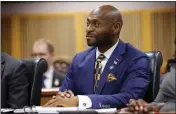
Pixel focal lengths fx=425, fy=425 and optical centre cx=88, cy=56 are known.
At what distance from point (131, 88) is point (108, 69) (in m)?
0.12

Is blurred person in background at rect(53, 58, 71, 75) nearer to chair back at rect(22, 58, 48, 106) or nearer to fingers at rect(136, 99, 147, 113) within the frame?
chair back at rect(22, 58, 48, 106)

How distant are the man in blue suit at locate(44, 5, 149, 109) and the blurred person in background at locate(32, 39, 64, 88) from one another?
5.47 ft

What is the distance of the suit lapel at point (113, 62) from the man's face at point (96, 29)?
8 cm

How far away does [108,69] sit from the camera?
1622 millimetres

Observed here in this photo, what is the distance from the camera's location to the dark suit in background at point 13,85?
183cm

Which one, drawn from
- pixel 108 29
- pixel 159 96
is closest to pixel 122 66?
pixel 108 29

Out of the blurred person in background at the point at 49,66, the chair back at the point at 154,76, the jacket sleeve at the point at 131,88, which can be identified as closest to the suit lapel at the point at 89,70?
the jacket sleeve at the point at 131,88

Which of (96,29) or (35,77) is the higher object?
(96,29)

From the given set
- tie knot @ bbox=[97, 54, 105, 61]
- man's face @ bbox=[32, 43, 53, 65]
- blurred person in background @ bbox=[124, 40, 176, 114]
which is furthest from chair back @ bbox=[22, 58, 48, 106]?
man's face @ bbox=[32, 43, 53, 65]

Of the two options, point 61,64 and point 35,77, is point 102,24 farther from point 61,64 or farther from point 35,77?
point 61,64

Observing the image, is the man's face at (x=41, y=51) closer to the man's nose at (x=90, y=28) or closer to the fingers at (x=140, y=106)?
the man's nose at (x=90, y=28)

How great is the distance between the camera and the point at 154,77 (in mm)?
1742

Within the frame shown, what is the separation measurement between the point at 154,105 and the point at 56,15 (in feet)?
9.98

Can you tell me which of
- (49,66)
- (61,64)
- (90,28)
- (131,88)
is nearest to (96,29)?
(90,28)
